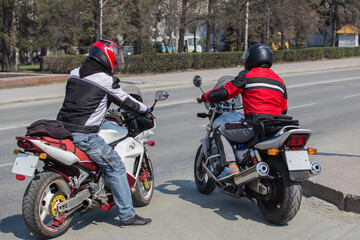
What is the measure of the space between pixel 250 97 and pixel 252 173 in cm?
82

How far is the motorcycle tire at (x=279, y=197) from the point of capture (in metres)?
4.45

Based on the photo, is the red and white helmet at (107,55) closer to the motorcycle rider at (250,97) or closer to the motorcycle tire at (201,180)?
the motorcycle rider at (250,97)

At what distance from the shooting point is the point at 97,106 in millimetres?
4445

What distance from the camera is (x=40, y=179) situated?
13.5 feet

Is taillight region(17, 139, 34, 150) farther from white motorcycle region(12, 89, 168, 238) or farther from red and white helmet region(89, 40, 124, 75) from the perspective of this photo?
red and white helmet region(89, 40, 124, 75)

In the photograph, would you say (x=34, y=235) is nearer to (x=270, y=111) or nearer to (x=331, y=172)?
(x=270, y=111)

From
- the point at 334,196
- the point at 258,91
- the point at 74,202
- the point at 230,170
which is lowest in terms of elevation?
the point at 334,196

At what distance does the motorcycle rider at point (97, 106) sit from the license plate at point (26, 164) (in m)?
0.46

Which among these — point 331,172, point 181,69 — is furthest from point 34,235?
point 181,69

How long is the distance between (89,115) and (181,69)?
1002 inches

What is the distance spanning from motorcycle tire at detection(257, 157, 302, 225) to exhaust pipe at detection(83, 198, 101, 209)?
65.3 inches

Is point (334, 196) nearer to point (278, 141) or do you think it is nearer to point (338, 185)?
point (338, 185)

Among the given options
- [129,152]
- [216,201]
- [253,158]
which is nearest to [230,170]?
[253,158]

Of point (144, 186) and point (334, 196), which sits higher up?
point (144, 186)
